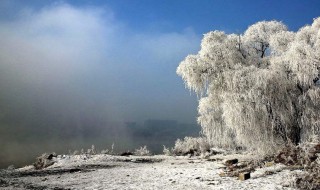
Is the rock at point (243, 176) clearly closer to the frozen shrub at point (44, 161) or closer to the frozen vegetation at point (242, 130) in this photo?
the frozen vegetation at point (242, 130)

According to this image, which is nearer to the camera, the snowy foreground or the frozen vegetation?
the snowy foreground

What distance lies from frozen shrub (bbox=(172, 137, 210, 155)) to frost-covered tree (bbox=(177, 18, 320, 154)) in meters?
3.33

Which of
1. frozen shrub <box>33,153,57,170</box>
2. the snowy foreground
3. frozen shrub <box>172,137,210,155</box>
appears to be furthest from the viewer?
frozen shrub <box>172,137,210,155</box>

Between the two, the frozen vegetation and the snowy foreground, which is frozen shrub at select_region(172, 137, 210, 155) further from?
the snowy foreground

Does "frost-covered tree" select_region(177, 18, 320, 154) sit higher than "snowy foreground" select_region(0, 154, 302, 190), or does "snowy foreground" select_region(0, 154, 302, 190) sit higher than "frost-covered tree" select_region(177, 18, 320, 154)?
"frost-covered tree" select_region(177, 18, 320, 154)

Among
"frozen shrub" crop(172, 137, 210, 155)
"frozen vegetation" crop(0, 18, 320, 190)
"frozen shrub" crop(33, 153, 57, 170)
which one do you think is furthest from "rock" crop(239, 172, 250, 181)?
"frozen shrub" crop(172, 137, 210, 155)

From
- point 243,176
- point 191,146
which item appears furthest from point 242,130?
point 191,146

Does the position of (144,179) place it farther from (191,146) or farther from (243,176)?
(191,146)

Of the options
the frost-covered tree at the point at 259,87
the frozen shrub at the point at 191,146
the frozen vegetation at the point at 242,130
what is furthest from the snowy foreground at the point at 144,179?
the frozen shrub at the point at 191,146

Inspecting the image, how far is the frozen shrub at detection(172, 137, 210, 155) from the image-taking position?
2645cm

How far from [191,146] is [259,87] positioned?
397 inches

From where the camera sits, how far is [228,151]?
2427cm

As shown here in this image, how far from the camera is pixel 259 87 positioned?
58.9ft

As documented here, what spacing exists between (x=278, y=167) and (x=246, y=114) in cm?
436
